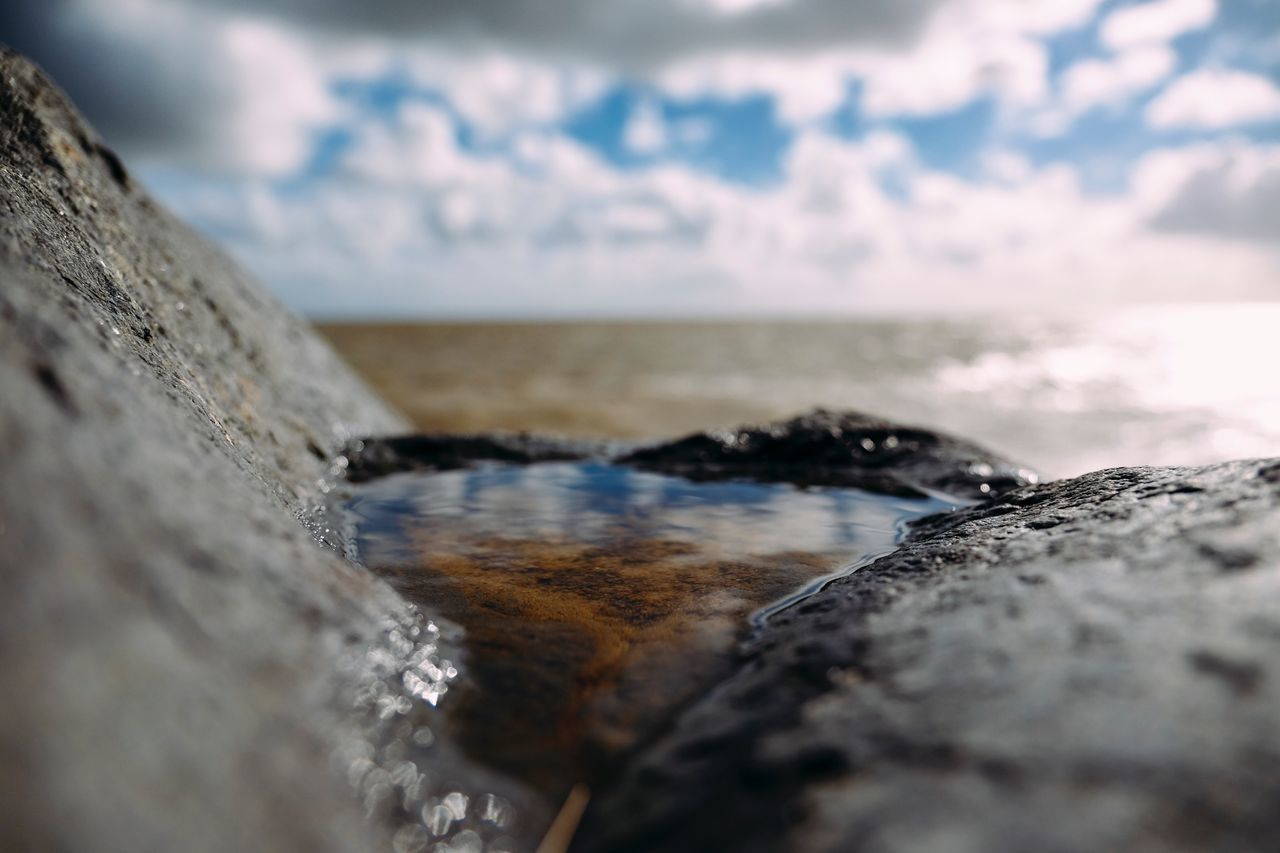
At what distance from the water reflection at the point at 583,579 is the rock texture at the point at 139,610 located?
0.87 feet

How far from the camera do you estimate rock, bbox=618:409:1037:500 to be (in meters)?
3.44

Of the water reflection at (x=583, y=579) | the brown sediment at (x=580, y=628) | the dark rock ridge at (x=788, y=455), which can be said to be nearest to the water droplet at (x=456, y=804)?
the water reflection at (x=583, y=579)

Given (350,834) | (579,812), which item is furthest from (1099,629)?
(350,834)

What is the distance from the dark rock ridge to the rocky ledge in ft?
4.68

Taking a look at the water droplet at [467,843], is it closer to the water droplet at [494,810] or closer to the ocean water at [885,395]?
the water droplet at [494,810]

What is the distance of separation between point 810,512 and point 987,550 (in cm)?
115

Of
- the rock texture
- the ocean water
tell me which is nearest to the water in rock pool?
the rock texture

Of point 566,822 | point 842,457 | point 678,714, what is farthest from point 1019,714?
point 842,457

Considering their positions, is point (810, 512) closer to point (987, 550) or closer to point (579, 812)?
point (987, 550)

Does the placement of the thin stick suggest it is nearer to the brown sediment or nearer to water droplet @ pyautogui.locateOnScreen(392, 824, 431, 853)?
the brown sediment

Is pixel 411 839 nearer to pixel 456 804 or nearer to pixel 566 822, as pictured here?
pixel 456 804

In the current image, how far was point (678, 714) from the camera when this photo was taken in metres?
1.53

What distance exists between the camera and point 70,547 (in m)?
1.08

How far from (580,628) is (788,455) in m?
2.18
